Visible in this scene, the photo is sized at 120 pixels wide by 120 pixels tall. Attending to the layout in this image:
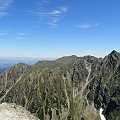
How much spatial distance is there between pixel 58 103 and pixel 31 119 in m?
10.2

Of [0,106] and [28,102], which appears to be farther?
[28,102]

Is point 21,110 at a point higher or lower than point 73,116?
higher

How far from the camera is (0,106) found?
1163cm

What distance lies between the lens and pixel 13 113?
11.3 m

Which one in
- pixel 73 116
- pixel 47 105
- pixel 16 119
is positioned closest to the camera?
pixel 16 119

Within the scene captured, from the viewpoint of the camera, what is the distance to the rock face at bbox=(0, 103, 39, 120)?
11031 mm

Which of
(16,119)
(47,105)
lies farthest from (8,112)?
(47,105)

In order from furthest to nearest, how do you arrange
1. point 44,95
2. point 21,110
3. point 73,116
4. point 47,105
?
point 47,105 → point 44,95 → point 73,116 → point 21,110

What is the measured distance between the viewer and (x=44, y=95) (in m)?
21.1

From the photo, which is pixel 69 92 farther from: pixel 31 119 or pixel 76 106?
pixel 31 119

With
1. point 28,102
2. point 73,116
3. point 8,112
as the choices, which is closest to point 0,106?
point 8,112

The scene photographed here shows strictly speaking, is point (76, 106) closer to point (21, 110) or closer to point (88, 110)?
point (88, 110)

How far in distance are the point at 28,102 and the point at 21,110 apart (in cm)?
1450

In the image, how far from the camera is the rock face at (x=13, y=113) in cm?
1103
